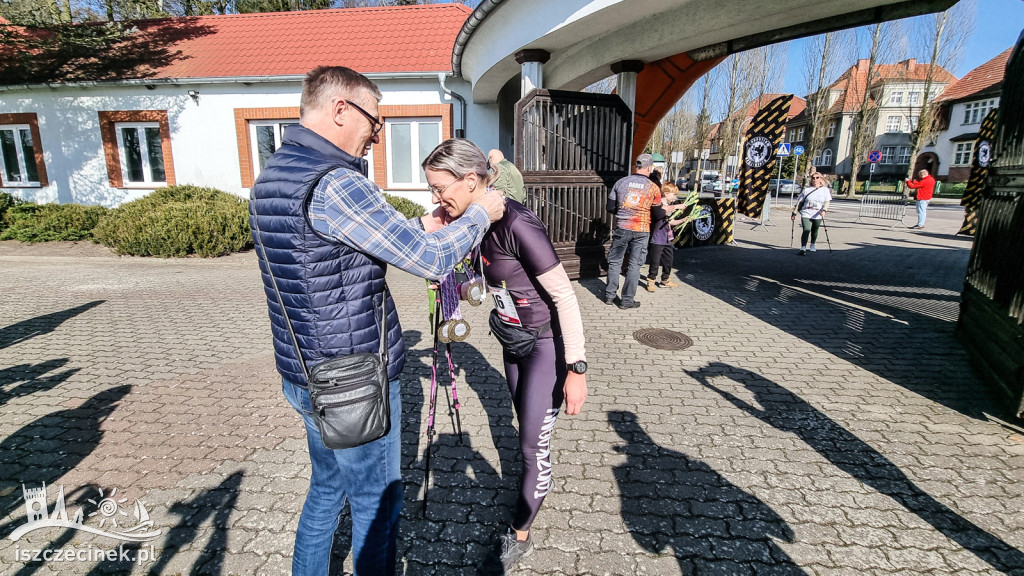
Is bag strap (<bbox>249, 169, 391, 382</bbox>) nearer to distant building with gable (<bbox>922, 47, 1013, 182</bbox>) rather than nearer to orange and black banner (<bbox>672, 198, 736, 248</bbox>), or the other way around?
orange and black banner (<bbox>672, 198, 736, 248</bbox>)

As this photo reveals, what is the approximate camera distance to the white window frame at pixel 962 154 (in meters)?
41.2

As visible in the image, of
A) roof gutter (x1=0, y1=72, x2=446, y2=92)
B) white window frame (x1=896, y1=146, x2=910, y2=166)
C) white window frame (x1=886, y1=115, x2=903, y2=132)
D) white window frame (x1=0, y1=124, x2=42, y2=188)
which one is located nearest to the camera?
roof gutter (x1=0, y1=72, x2=446, y2=92)

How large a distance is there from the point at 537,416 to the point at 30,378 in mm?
5275

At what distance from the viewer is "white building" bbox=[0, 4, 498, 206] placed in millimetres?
13656

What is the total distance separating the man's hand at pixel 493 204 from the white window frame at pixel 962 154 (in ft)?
182

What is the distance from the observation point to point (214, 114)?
14.1 m

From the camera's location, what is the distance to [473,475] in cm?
321

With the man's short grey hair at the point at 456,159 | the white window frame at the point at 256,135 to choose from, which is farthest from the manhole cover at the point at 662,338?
the white window frame at the point at 256,135

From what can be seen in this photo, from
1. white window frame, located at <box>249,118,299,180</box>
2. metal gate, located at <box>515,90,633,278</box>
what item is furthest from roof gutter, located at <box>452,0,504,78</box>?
white window frame, located at <box>249,118,299,180</box>

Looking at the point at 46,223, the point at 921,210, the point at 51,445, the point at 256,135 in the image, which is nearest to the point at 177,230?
the point at 46,223

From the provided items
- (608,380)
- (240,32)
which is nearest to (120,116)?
(240,32)

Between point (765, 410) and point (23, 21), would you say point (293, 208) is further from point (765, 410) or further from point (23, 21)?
point (23, 21)

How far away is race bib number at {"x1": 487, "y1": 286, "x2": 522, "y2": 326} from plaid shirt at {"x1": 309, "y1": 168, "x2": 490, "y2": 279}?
2.30 feet

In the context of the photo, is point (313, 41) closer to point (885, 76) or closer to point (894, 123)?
point (885, 76)
